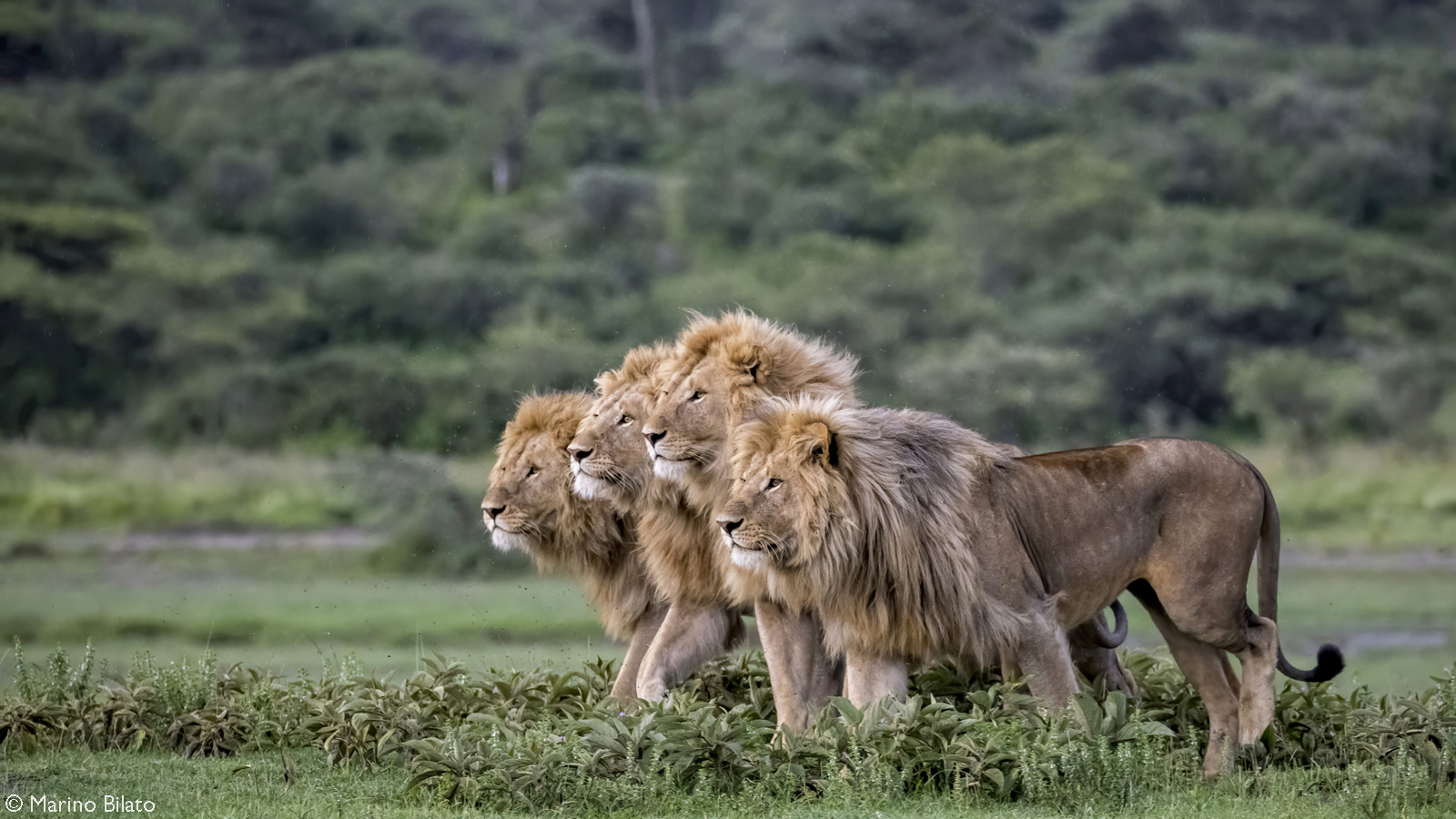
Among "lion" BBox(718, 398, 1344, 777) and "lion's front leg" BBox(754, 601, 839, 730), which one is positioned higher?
"lion" BBox(718, 398, 1344, 777)

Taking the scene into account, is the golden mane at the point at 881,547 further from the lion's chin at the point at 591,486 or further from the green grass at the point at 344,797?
the lion's chin at the point at 591,486

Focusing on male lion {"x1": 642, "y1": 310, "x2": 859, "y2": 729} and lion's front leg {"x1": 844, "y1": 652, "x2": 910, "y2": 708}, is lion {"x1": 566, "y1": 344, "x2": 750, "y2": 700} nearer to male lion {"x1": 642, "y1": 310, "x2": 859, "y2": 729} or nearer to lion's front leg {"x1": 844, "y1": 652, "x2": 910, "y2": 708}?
male lion {"x1": 642, "y1": 310, "x2": 859, "y2": 729}

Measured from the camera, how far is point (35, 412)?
40.2m

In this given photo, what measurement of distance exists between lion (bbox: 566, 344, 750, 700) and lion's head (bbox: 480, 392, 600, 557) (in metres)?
0.43

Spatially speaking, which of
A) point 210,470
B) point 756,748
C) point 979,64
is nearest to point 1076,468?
point 756,748

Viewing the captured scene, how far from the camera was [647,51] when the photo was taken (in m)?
52.3

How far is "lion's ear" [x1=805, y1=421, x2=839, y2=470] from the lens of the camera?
6574mm

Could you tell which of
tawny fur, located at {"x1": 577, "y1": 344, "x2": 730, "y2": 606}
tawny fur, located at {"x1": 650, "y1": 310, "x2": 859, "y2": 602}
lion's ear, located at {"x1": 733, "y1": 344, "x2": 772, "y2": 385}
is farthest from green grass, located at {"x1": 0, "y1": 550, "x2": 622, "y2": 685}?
lion's ear, located at {"x1": 733, "y1": 344, "x2": 772, "y2": 385}

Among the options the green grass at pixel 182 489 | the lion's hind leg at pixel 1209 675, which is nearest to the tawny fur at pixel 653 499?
the lion's hind leg at pixel 1209 675

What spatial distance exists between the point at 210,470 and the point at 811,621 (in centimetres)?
3503

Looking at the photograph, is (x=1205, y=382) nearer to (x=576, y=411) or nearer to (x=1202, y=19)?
(x=1202, y=19)

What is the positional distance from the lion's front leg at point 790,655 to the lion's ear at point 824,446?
798 mm

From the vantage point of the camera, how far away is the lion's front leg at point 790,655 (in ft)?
23.3

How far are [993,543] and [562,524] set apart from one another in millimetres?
2300
